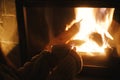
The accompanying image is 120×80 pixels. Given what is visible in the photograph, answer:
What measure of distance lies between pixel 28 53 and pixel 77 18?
458 mm

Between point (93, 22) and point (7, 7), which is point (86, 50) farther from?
point (7, 7)

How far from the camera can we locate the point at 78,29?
5.95ft

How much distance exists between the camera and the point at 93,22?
180cm

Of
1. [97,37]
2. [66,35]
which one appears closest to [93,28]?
[97,37]

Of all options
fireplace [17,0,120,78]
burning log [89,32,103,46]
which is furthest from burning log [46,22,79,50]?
burning log [89,32,103,46]

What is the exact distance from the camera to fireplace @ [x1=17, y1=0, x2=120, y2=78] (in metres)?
1.77

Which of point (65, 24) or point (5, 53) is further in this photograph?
point (5, 53)

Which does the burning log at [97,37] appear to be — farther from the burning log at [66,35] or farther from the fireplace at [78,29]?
the burning log at [66,35]

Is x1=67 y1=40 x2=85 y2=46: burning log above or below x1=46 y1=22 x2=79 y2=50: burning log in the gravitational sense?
below

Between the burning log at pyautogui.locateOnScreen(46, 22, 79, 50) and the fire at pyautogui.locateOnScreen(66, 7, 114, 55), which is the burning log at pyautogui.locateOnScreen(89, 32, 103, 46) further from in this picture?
the burning log at pyautogui.locateOnScreen(46, 22, 79, 50)

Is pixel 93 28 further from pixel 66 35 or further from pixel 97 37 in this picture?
pixel 66 35

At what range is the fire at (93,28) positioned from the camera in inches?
69.6

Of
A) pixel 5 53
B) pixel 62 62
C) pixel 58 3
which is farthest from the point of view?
pixel 5 53

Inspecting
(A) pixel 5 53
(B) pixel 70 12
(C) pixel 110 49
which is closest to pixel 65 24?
(B) pixel 70 12
